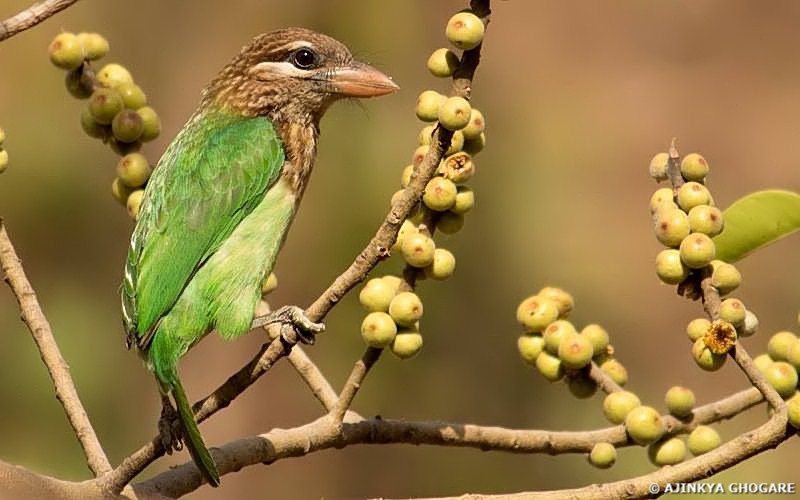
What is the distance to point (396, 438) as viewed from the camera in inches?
112

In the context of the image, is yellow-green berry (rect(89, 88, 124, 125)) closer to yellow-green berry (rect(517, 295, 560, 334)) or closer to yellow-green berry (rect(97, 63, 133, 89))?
yellow-green berry (rect(97, 63, 133, 89))

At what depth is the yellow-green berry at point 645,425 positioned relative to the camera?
278 cm

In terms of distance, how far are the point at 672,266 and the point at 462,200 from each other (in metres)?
0.45

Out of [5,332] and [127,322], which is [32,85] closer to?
[5,332]

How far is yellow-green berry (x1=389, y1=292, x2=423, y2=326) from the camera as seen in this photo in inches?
105

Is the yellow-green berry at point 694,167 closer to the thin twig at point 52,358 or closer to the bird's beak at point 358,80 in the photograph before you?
the bird's beak at point 358,80

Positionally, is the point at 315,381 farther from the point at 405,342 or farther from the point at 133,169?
the point at 133,169

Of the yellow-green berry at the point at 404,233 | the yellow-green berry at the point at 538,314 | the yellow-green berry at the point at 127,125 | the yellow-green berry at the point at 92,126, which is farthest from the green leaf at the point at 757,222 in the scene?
the yellow-green berry at the point at 92,126

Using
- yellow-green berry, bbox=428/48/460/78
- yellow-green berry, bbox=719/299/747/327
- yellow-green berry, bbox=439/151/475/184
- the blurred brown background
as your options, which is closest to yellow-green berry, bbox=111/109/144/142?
yellow-green berry, bbox=439/151/475/184

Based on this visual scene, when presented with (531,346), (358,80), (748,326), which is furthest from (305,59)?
(748,326)

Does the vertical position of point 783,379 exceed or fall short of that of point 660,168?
it falls short

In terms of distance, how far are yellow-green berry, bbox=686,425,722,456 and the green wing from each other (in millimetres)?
1244

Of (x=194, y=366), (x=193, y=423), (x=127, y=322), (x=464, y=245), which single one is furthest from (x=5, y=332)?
(x=193, y=423)

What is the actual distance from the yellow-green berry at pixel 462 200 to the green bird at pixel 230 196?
0.38 metres
